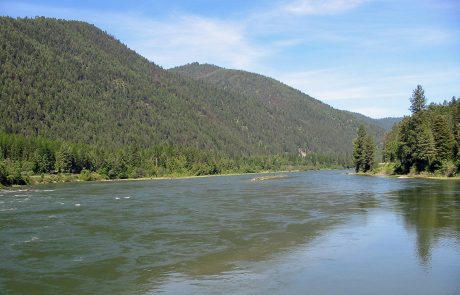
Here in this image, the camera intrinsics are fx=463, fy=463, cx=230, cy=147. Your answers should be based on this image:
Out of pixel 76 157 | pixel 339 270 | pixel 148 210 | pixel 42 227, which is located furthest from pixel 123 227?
pixel 76 157

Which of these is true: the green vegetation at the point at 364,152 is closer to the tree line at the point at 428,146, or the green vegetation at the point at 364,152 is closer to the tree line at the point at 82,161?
the tree line at the point at 428,146

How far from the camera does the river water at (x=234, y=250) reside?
23438 mm

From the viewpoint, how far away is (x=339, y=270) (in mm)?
25578

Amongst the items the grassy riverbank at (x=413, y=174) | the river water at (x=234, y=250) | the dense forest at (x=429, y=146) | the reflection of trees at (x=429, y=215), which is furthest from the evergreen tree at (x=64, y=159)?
the reflection of trees at (x=429, y=215)

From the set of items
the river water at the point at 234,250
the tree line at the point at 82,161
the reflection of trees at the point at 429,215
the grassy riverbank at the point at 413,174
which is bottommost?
the river water at the point at 234,250

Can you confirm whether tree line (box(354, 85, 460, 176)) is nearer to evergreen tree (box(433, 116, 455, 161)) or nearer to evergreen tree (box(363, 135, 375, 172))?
evergreen tree (box(433, 116, 455, 161))

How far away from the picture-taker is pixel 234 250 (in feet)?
104

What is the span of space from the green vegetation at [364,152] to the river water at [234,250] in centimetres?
9764

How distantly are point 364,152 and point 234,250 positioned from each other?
129 metres

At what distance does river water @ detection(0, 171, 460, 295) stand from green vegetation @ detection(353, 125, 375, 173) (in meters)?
97.6

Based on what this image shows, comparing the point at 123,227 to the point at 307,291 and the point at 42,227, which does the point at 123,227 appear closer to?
the point at 42,227

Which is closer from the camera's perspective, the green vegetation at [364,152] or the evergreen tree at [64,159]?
the evergreen tree at [64,159]

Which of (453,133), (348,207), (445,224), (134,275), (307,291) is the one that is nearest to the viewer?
(307,291)

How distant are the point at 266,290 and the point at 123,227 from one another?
23.2 m
